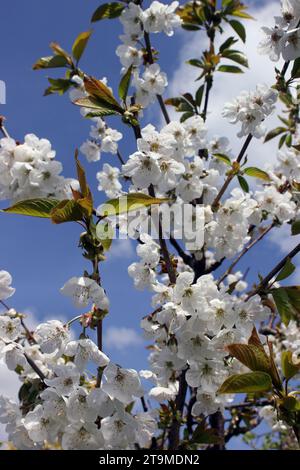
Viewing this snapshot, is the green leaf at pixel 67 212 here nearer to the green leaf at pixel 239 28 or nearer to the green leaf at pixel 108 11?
the green leaf at pixel 108 11

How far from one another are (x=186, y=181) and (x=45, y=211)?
1204mm

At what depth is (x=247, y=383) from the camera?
137 cm

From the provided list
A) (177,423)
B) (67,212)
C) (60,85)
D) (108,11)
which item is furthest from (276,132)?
(67,212)

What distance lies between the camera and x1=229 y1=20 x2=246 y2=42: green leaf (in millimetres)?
2725

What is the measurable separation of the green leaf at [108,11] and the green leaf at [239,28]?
25.0 inches

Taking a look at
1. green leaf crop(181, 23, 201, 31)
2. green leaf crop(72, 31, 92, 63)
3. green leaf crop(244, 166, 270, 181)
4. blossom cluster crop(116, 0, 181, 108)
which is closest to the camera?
green leaf crop(244, 166, 270, 181)

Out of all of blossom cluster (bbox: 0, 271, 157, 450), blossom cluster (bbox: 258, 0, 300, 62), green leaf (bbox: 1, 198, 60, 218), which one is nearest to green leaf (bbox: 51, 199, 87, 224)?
green leaf (bbox: 1, 198, 60, 218)

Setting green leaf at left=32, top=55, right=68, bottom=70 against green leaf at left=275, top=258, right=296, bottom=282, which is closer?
green leaf at left=275, top=258, right=296, bottom=282

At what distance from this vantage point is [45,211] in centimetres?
145

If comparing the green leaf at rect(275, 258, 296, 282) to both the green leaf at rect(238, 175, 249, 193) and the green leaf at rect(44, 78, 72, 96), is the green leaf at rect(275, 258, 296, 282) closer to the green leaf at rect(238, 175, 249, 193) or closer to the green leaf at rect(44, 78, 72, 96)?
the green leaf at rect(238, 175, 249, 193)

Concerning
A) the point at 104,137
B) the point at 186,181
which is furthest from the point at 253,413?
the point at 104,137

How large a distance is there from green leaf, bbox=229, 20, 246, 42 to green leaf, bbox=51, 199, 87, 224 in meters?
1.85

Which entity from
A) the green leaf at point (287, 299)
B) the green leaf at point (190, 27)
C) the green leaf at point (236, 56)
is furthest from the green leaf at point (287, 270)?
the green leaf at point (190, 27)

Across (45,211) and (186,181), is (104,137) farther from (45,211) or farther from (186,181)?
(45,211)
